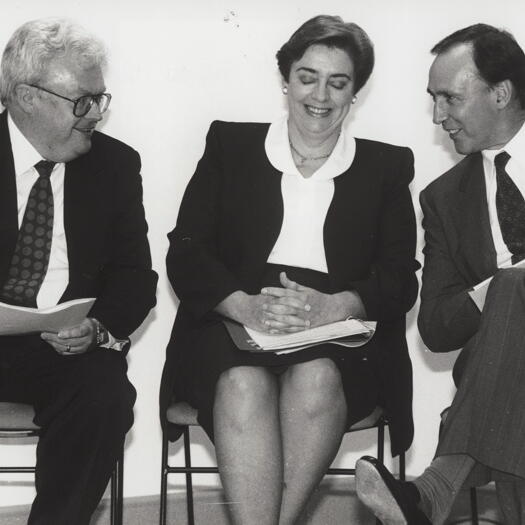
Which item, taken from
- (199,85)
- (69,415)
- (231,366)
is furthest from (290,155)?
(69,415)

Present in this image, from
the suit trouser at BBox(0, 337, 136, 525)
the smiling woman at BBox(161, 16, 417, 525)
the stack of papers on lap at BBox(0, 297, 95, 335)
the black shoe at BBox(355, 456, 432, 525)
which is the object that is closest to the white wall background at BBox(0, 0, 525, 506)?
the smiling woman at BBox(161, 16, 417, 525)

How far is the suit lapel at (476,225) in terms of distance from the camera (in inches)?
108

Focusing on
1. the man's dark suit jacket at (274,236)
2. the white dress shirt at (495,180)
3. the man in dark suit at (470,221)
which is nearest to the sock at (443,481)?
the man in dark suit at (470,221)

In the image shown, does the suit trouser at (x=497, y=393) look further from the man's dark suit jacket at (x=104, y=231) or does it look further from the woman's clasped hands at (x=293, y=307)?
the man's dark suit jacket at (x=104, y=231)

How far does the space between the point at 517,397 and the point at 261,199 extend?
102 centimetres

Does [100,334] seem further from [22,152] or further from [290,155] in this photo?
[290,155]

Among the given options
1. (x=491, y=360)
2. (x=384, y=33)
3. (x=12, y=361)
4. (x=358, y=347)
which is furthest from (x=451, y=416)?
(x=384, y=33)

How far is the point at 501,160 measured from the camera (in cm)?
281

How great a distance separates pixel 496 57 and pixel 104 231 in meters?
1.23

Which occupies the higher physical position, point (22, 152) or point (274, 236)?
point (22, 152)

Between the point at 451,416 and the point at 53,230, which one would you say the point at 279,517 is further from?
the point at 53,230

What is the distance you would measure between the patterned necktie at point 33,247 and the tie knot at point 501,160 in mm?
1272

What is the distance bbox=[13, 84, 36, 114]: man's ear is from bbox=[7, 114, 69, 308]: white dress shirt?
65 mm

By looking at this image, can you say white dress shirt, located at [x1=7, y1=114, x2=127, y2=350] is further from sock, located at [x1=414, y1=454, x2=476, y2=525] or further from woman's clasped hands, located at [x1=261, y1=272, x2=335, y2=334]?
sock, located at [x1=414, y1=454, x2=476, y2=525]
